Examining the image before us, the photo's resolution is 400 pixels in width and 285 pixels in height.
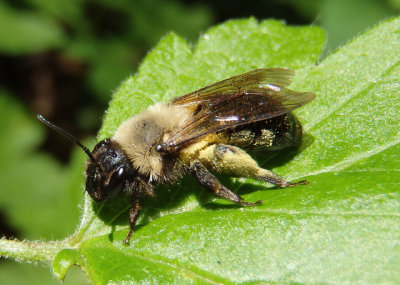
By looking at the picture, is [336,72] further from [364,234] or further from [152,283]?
[152,283]

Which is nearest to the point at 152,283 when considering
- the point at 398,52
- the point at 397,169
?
the point at 397,169

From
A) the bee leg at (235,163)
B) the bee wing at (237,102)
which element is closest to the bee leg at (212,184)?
the bee leg at (235,163)

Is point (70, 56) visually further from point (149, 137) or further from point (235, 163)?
point (235, 163)

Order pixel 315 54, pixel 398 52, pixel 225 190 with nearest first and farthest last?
pixel 225 190
pixel 398 52
pixel 315 54

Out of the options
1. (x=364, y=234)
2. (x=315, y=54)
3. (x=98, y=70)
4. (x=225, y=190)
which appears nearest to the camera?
(x=364, y=234)

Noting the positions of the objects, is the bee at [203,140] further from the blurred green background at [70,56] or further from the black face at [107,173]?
the blurred green background at [70,56]

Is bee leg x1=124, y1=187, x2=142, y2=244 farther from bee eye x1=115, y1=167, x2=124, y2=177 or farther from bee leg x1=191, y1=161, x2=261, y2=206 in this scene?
bee leg x1=191, y1=161, x2=261, y2=206
